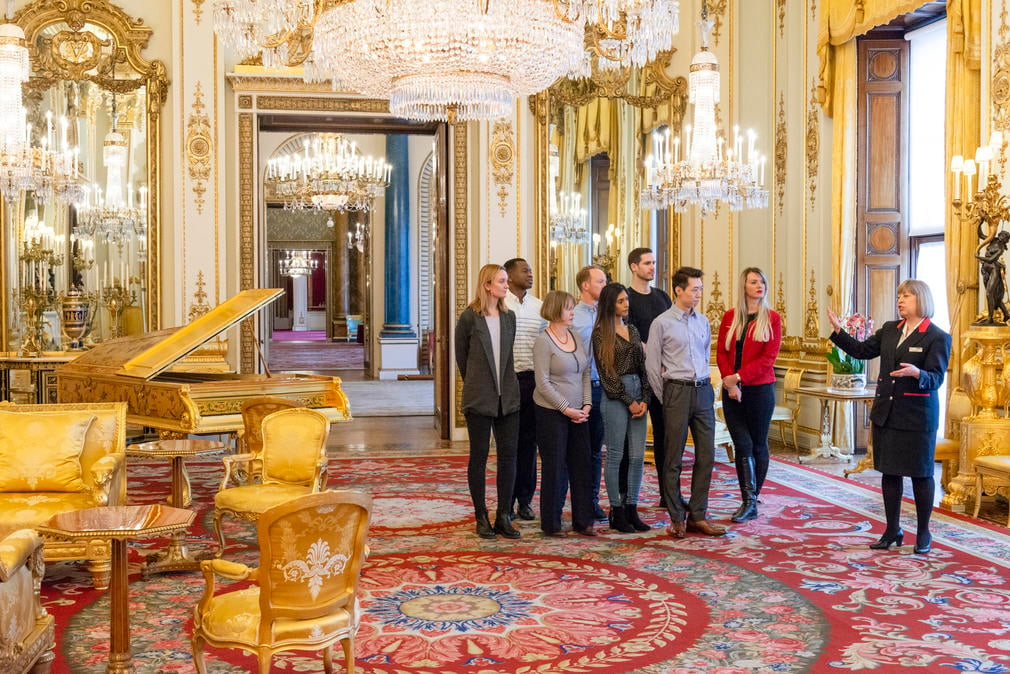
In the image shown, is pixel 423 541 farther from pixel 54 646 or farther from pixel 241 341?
pixel 241 341

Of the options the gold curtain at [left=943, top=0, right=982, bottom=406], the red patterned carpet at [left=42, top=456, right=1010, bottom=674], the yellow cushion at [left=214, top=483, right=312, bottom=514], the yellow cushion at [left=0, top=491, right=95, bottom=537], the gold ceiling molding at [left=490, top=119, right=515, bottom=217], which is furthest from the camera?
the gold ceiling molding at [left=490, top=119, right=515, bottom=217]

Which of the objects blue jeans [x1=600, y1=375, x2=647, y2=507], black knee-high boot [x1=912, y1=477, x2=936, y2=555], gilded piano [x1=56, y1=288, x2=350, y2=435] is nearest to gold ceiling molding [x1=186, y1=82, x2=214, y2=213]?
gilded piano [x1=56, y1=288, x2=350, y2=435]

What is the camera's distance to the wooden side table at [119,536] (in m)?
3.60

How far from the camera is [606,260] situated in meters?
10.7

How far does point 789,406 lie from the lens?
31.9 ft

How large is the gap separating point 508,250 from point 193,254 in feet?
9.51

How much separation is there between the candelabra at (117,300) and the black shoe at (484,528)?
521 centimetres

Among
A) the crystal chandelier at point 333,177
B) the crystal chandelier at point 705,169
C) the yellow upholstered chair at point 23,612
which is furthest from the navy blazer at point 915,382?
the crystal chandelier at point 333,177

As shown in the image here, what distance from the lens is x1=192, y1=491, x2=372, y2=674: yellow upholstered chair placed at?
3162mm

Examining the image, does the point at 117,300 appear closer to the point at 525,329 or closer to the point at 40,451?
the point at 40,451

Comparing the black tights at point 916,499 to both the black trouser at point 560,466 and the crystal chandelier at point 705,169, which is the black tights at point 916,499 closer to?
the black trouser at point 560,466


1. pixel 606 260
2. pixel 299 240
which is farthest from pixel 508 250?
pixel 299 240

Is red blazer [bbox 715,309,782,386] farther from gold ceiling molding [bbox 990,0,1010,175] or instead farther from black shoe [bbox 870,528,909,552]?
gold ceiling molding [bbox 990,0,1010,175]

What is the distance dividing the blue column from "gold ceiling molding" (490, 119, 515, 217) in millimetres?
7854
